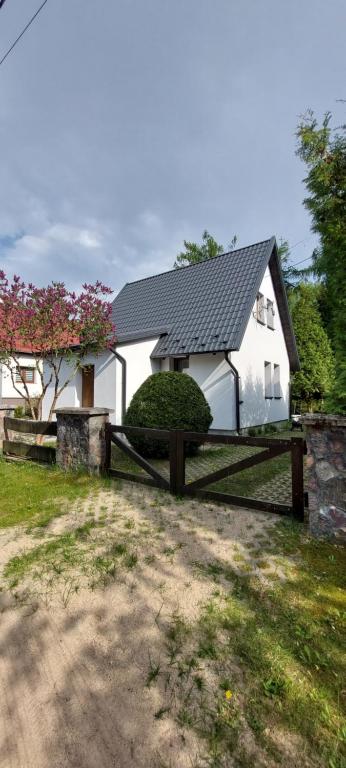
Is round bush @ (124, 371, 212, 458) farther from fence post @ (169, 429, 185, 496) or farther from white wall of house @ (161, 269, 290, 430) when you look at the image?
white wall of house @ (161, 269, 290, 430)

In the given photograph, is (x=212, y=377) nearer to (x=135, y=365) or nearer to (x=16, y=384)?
(x=135, y=365)

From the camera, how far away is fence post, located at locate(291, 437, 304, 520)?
368 cm

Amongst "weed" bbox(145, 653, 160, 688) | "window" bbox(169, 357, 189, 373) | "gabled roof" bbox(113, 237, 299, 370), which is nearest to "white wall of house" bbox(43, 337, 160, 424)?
"gabled roof" bbox(113, 237, 299, 370)

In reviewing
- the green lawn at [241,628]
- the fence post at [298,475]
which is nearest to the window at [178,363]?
the green lawn at [241,628]

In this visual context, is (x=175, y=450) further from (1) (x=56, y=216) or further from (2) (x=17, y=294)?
(1) (x=56, y=216)

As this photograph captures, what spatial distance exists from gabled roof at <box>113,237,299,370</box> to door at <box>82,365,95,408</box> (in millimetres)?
1601

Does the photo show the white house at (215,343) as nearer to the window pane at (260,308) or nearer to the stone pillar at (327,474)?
the window pane at (260,308)

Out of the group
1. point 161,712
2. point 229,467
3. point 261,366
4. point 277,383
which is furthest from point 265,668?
point 277,383

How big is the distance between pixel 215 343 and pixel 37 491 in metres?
7.00

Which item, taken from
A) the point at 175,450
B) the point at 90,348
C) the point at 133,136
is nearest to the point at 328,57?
the point at 133,136

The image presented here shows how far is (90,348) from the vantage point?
942cm

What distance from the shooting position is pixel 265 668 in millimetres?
1823

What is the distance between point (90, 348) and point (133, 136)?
242 inches

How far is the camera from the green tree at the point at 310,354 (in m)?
16.7
